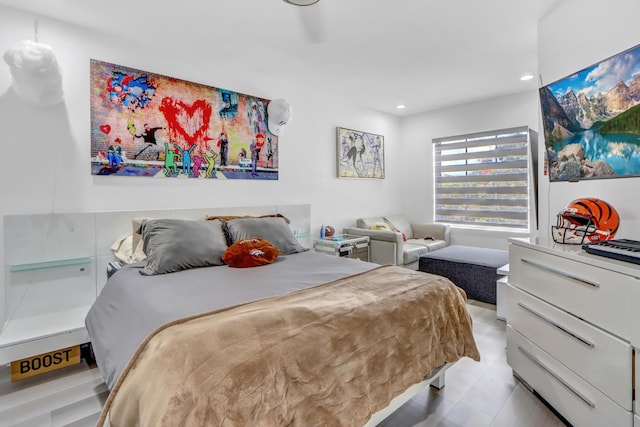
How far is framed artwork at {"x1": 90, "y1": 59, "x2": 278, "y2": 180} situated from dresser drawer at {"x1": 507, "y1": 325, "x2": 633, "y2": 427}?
2.78 metres

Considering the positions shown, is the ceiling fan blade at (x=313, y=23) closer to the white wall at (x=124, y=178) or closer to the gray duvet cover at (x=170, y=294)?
the white wall at (x=124, y=178)

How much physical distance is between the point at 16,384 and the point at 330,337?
7.38 ft

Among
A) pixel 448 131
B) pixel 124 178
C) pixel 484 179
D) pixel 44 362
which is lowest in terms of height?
pixel 44 362

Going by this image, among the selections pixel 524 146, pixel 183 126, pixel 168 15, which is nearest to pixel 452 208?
pixel 524 146

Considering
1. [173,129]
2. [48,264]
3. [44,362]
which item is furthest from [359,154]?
[44,362]

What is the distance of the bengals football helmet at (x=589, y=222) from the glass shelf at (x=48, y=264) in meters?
3.36

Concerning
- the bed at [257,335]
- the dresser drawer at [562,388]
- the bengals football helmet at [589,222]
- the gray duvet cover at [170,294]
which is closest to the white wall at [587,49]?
the bengals football helmet at [589,222]

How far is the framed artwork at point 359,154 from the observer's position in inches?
178

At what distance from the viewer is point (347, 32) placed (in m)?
2.68

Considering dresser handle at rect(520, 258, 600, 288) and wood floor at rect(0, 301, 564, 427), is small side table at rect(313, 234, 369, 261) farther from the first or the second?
dresser handle at rect(520, 258, 600, 288)

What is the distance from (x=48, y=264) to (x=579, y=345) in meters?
3.38

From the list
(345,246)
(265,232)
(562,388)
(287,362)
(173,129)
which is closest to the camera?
(287,362)

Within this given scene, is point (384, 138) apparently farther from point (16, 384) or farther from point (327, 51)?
point (16, 384)

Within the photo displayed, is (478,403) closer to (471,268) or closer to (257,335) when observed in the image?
(257,335)
